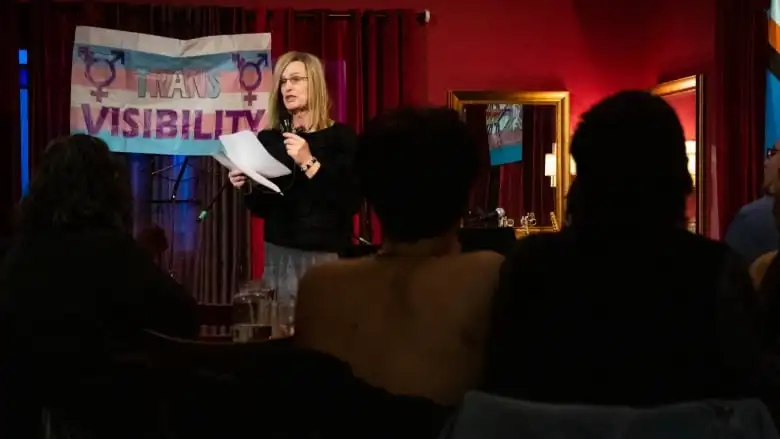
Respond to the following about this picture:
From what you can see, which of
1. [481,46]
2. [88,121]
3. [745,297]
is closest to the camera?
[745,297]

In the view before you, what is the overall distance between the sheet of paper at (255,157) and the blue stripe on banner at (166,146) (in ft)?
5.68

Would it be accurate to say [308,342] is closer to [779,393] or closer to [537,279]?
[537,279]

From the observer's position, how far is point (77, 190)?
173 centimetres

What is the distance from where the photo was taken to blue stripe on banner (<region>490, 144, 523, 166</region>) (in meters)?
4.81

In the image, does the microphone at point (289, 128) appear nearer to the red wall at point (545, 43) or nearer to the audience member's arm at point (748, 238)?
the audience member's arm at point (748, 238)

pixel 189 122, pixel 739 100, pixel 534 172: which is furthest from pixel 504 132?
pixel 189 122

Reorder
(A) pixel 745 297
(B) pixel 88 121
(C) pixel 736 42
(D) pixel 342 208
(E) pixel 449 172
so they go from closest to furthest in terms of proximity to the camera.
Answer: (A) pixel 745 297 → (E) pixel 449 172 → (D) pixel 342 208 → (C) pixel 736 42 → (B) pixel 88 121

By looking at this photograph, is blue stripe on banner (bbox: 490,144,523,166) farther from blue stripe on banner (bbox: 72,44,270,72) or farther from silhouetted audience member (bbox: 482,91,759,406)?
silhouetted audience member (bbox: 482,91,759,406)

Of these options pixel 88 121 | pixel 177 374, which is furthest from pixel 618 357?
pixel 88 121

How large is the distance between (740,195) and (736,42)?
663 mm

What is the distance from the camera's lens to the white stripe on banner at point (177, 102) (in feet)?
14.1

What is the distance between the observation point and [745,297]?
1162 millimetres

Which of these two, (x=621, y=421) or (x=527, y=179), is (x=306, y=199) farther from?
(x=527, y=179)

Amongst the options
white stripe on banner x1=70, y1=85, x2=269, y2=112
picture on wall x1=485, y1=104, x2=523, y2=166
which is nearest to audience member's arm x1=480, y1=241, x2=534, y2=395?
white stripe on banner x1=70, y1=85, x2=269, y2=112
